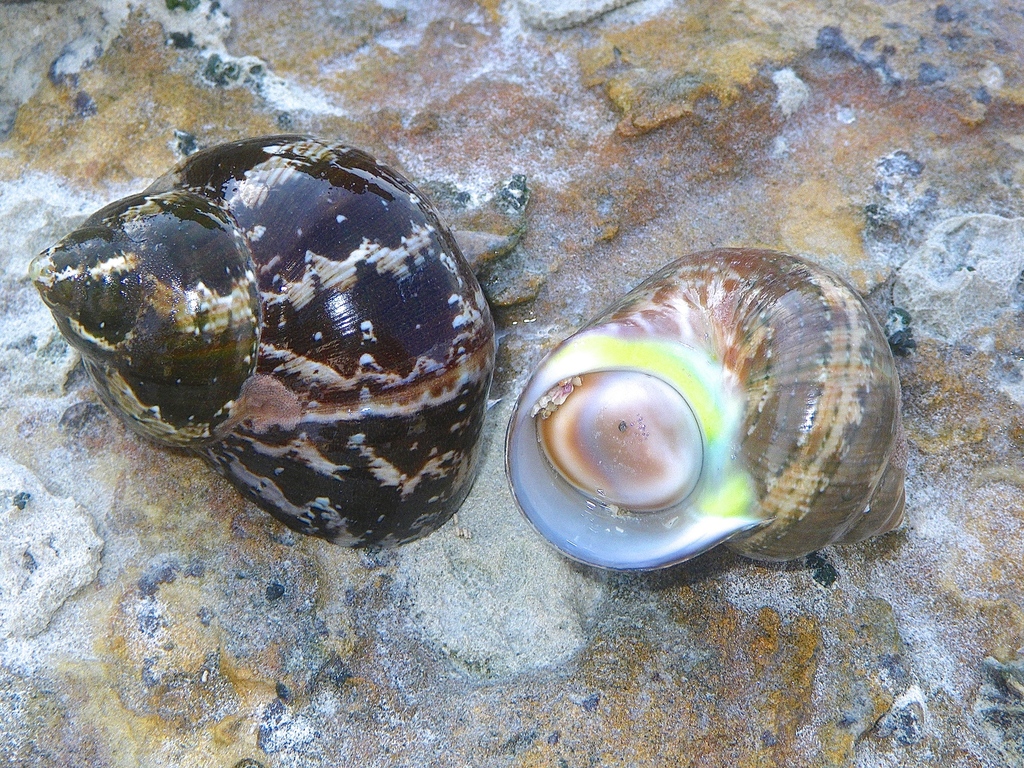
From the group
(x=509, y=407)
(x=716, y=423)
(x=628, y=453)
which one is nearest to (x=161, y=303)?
(x=509, y=407)

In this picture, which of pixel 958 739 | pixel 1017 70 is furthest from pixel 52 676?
pixel 1017 70

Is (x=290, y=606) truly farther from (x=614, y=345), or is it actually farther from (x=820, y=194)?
(x=820, y=194)

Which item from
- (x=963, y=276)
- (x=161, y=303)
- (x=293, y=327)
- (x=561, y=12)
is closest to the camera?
(x=161, y=303)

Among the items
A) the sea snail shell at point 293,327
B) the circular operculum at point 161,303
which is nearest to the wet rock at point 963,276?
the sea snail shell at point 293,327

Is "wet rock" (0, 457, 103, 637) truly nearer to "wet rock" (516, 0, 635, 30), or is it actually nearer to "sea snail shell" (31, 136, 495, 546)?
"sea snail shell" (31, 136, 495, 546)

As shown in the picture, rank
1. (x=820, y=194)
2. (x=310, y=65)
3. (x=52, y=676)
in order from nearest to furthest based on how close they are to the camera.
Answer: (x=52, y=676), (x=820, y=194), (x=310, y=65)

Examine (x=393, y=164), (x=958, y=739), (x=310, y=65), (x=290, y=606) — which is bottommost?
(x=958, y=739)

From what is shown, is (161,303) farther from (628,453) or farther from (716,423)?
(716,423)
